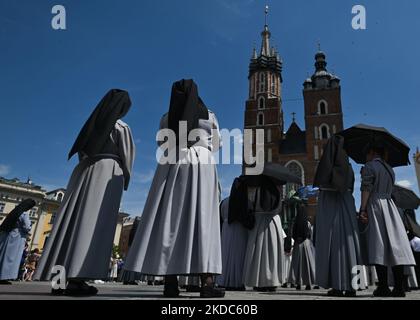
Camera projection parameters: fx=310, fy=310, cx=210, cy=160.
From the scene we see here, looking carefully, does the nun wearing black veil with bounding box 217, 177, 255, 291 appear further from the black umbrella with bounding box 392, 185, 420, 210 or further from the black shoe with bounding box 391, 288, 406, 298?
the black umbrella with bounding box 392, 185, 420, 210

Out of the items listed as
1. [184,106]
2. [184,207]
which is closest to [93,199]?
[184,207]

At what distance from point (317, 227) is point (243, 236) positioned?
2.02 metres

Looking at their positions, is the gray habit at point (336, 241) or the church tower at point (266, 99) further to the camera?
the church tower at point (266, 99)

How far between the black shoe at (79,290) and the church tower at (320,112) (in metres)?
47.4

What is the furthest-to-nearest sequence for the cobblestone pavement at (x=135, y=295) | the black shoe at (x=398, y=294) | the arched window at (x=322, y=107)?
1. the arched window at (x=322, y=107)
2. the black shoe at (x=398, y=294)
3. the cobblestone pavement at (x=135, y=295)

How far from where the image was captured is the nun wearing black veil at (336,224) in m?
4.00

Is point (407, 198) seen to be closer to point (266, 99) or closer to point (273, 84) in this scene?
point (266, 99)

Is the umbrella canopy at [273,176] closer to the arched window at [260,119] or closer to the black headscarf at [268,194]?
the black headscarf at [268,194]

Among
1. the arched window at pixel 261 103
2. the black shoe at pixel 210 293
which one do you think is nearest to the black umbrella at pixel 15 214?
the black shoe at pixel 210 293

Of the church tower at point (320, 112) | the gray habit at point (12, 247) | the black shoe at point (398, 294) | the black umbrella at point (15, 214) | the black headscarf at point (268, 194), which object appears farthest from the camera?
the church tower at point (320, 112)

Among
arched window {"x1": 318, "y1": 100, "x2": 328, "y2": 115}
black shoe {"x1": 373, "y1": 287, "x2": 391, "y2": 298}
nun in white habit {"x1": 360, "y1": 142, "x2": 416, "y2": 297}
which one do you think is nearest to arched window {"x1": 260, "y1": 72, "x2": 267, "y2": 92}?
arched window {"x1": 318, "y1": 100, "x2": 328, "y2": 115}

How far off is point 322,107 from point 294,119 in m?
9.41

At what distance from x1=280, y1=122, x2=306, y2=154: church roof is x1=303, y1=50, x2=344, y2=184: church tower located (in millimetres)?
3011

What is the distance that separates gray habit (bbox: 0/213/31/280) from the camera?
688 centimetres
